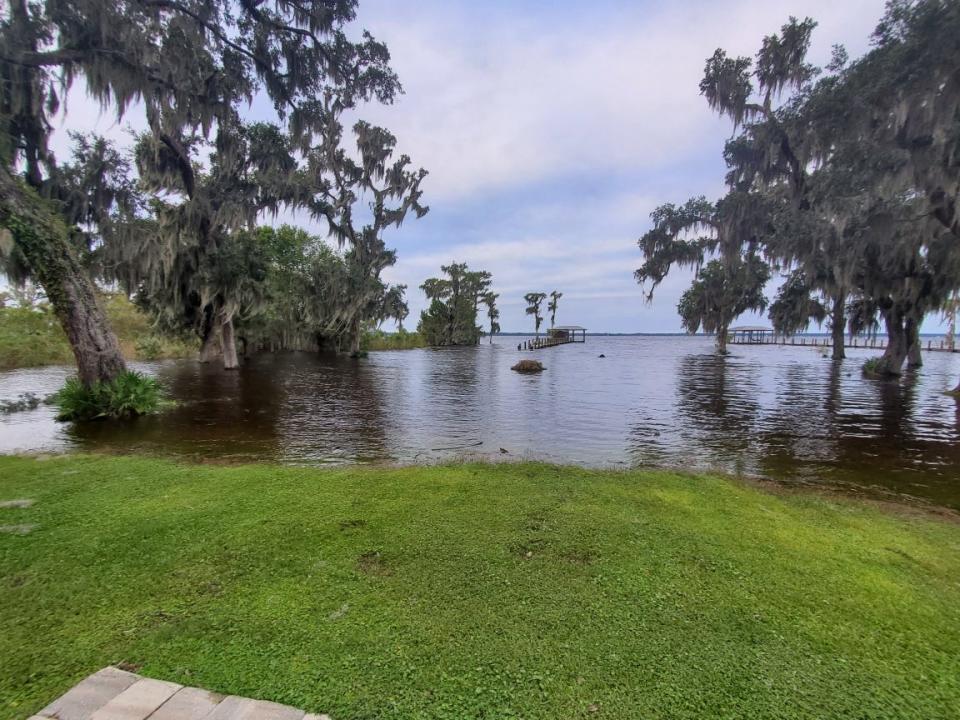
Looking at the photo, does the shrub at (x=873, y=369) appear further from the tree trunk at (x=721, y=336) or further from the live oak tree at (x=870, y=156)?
the tree trunk at (x=721, y=336)

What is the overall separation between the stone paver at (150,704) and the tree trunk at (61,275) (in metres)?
10.3

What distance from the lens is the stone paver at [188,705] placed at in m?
1.66

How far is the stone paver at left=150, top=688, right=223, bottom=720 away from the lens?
1659mm

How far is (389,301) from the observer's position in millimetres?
34875

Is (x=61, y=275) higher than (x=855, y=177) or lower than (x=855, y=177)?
lower

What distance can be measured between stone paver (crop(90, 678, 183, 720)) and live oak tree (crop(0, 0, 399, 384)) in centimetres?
976

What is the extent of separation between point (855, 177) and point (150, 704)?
15.2 m

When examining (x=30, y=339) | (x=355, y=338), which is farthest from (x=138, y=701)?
(x=355, y=338)

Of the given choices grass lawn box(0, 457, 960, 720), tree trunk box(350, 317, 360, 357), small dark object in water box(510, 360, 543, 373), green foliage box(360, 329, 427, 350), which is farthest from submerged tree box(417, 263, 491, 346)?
grass lawn box(0, 457, 960, 720)

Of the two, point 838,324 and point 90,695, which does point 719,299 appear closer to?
point 838,324

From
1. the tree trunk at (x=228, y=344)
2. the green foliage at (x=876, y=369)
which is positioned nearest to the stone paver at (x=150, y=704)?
the tree trunk at (x=228, y=344)

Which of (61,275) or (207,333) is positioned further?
(207,333)

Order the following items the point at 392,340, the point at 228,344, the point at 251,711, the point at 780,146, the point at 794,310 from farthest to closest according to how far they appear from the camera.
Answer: the point at 392,340 < the point at 794,310 < the point at 228,344 < the point at 780,146 < the point at 251,711

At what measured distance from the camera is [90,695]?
5.69ft
